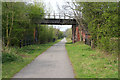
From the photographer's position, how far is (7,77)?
738cm

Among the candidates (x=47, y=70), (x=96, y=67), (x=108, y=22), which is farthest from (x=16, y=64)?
(x=108, y=22)

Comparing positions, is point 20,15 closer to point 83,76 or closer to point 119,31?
point 119,31

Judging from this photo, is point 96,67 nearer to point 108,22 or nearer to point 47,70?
point 47,70

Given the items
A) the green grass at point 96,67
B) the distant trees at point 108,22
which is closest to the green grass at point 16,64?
the green grass at point 96,67

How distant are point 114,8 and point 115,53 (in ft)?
8.67

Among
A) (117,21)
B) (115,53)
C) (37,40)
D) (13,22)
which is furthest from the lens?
(37,40)

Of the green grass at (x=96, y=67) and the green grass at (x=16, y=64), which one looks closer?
the green grass at (x=96, y=67)

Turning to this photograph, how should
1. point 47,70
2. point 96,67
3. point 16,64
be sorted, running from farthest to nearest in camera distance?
point 16,64 < point 96,67 < point 47,70

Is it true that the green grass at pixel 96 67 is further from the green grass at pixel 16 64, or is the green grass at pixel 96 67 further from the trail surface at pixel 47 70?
the green grass at pixel 16 64

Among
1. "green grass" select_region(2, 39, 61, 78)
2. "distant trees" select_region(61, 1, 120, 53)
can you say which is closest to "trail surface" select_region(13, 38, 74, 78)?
"green grass" select_region(2, 39, 61, 78)

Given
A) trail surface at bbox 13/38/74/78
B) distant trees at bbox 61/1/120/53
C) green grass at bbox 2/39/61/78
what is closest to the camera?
trail surface at bbox 13/38/74/78

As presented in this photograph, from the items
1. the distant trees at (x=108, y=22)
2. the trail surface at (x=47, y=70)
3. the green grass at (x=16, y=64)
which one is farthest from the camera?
the distant trees at (x=108, y=22)

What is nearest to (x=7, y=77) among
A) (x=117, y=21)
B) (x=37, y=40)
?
(x=117, y=21)

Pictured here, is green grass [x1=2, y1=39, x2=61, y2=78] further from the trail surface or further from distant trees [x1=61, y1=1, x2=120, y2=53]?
distant trees [x1=61, y1=1, x2=120, y2=53]
